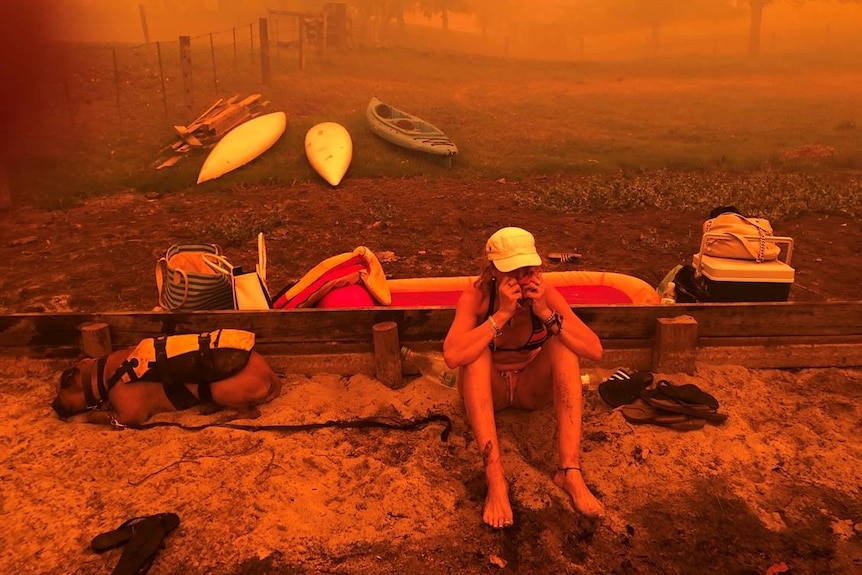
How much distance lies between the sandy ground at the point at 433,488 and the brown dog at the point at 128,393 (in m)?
0.08

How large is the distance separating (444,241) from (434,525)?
15.5 feet

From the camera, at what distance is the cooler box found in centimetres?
352

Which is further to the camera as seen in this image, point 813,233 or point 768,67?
point 768,67

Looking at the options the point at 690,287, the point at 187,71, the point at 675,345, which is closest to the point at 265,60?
the point at 187,71

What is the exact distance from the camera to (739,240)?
11.8 feet

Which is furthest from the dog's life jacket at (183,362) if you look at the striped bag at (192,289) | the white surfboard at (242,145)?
the white surfboard at (242,145)

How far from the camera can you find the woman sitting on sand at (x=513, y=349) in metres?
2.57

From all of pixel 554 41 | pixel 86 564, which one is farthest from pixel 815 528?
pixel 554 41

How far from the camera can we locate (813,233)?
6.83 metres

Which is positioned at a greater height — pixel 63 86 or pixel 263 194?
pixel 63 86

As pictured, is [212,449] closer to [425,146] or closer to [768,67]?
[425,146]

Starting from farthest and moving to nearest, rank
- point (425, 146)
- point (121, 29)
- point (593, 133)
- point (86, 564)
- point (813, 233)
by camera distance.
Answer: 1. point (121, 29)
2. point (593, 133)
3. point (425, 146)
4. point (813, 233)
5. point (86, 564)

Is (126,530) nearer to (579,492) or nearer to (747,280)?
(579,492)

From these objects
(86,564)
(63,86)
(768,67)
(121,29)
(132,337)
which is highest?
(121,29)
